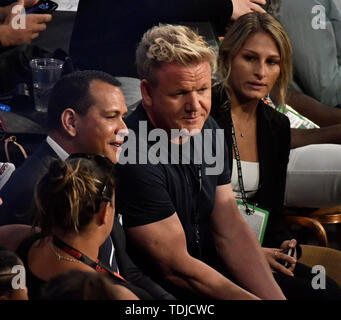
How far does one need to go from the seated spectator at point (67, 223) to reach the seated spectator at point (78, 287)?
0.93 feet

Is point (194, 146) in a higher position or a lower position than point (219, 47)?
lower

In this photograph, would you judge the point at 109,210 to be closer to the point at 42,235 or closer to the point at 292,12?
the point at 42,235

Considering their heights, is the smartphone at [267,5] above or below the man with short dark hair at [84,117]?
above

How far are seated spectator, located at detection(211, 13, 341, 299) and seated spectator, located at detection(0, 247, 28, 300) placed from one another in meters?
0.94

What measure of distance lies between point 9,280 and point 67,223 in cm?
18

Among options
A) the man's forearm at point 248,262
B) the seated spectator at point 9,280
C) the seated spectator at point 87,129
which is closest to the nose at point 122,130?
the seated spectator at point 87,129

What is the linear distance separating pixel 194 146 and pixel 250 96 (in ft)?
1.36

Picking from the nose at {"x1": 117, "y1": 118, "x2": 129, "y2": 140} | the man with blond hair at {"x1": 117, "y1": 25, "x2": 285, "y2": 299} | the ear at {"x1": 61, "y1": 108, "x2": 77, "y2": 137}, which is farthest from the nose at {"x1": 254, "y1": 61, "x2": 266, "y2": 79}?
the ear at {"x1": 61, "y1": 108, "x2": 77, "y2": 137}

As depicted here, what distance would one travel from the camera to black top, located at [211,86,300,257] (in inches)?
86.0

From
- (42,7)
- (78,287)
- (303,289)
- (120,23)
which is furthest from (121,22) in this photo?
(78,287)

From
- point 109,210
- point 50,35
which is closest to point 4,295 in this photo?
point 109,210

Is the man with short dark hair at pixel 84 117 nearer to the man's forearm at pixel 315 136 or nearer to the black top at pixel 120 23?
the black top at pixel 120 23

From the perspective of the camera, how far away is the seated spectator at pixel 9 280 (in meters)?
1.25

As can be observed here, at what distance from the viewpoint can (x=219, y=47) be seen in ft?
6.99
